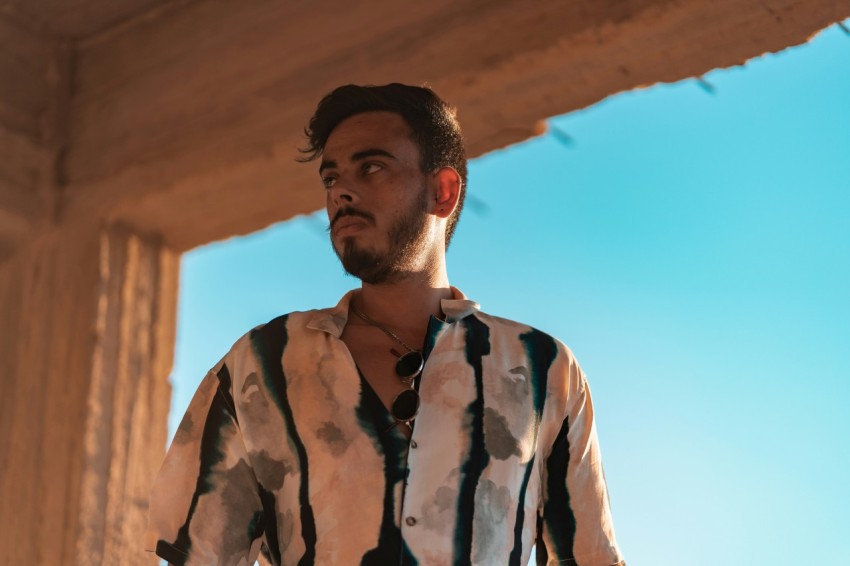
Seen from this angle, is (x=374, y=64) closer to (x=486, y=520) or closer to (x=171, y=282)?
(x=171, y=282)

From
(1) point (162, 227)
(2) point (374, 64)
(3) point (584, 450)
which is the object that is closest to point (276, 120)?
(2) point (374, 64)

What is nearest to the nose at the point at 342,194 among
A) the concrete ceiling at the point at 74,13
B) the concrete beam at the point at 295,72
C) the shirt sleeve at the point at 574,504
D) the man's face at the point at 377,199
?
the man's face at the point at 377,199

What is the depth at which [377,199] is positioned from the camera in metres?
2.41

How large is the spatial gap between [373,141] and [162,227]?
66.5 inches

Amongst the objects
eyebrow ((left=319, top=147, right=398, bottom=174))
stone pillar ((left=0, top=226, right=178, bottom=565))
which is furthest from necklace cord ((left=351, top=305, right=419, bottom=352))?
stone pillar ((left=0, top=226, right=178, bottom=565))

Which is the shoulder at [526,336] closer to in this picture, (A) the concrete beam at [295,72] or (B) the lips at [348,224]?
(B) the lips at [348,224]

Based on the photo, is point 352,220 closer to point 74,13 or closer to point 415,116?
point 415,116

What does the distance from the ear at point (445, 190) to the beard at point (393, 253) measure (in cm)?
5

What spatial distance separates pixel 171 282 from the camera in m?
4.12

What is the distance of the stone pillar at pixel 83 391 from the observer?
147 inches

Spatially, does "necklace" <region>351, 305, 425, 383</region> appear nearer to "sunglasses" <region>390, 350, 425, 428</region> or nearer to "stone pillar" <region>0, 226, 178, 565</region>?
"sunglasses" <region>390, 350, 425, 428</region>

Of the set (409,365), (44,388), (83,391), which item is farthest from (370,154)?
(44,388)

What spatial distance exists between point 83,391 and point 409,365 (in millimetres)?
1689

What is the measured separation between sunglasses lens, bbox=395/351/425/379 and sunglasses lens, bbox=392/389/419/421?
5 centimetres
